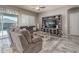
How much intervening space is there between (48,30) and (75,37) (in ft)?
4.18

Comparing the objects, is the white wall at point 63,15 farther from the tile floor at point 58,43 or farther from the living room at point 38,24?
the tile floor at point 58,43

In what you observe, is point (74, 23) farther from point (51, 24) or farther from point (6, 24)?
point (6, 24)

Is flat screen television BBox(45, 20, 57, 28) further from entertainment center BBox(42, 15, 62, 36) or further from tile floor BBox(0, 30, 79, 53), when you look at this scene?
tile floor BBox(0, 30, 79, 53)

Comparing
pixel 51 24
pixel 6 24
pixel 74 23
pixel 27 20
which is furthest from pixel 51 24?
pixel 6 24

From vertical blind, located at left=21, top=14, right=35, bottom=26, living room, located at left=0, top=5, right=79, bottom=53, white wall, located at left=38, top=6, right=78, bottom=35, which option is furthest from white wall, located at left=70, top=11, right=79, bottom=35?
vertical blind, located at left=21, top=14, right=35, bottom=26

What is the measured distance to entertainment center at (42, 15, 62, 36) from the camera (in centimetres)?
286

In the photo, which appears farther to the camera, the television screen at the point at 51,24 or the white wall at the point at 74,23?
the white wall at the point at 74,23

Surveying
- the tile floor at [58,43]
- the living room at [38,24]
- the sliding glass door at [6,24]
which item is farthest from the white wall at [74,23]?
the sliding glass door at [6,24]

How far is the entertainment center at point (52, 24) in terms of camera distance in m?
2.86

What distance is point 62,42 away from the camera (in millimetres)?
3609

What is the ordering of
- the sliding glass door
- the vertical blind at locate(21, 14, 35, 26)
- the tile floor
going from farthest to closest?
the tile floor, the vertical blind at locate(21, 14, 35, 26), the sliding glass door

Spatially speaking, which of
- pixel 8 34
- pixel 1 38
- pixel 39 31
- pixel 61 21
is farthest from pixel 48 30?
pixel 1 38

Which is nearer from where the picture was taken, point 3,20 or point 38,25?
point 3,20
